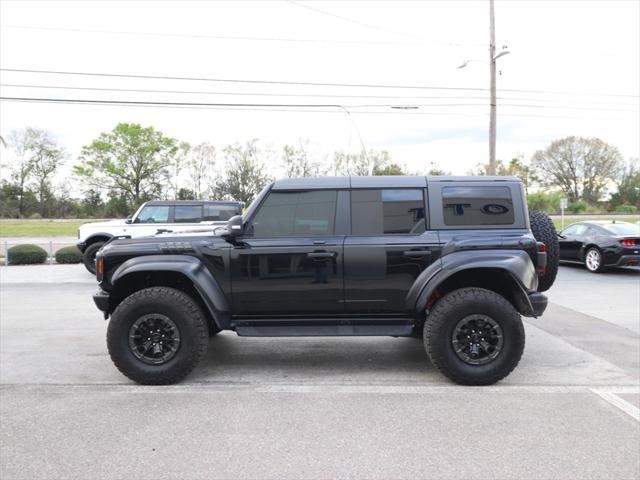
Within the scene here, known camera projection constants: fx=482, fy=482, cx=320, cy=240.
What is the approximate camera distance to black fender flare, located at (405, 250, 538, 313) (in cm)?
443

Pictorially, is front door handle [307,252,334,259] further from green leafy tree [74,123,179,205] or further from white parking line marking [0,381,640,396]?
green leafy tree [74,123,179,205]

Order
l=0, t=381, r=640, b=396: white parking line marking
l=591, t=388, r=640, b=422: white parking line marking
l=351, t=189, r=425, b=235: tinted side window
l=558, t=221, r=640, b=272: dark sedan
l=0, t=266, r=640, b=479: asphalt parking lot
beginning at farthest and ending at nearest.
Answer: l=558, t=221, r=640, b=272: dark sedan → l=351, t=189, r=425, b=235: tinted side window → l=0, t=381, r=640, b=396: white parking line marking → l=591, t=388, r=640, b=422: white parking line marking → l=0, t=266, r=640, b=479: asphalt parking lot

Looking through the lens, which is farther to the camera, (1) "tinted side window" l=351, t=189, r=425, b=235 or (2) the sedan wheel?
(2) the sedan wheel

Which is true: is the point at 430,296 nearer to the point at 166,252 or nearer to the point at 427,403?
the point at 427,403

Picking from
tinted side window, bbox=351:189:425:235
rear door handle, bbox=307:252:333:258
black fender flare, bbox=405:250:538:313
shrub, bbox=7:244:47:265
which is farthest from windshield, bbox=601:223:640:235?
shrub, bbox=7:244:47:265

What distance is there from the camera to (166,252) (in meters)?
4.62

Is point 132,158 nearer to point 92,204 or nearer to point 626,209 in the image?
point 92,204

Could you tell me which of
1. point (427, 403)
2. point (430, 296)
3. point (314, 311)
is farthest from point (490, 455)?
point (314, 311)

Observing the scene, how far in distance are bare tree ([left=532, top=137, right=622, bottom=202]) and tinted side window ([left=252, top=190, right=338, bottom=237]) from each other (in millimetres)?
72644

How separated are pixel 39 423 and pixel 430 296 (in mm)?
3414

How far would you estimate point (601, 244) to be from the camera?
1241cm

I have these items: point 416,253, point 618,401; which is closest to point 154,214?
point 416,253

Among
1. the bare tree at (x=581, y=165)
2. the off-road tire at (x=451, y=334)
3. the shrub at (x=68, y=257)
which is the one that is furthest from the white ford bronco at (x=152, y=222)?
the bare tree at (x=581, y=165)

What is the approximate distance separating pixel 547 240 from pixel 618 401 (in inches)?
68.0
